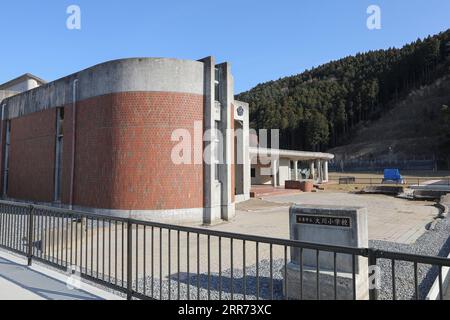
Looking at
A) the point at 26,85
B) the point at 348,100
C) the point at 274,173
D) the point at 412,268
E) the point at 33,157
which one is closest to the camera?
the point at 412,268

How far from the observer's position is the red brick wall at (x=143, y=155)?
14.7 meters

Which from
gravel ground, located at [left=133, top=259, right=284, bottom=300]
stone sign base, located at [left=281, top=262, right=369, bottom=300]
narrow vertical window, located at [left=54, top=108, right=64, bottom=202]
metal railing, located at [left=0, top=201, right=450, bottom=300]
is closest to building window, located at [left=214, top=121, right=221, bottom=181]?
metal railing, located at [left=0, top=201, right=450, bottom=300]

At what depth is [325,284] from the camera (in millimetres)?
5480

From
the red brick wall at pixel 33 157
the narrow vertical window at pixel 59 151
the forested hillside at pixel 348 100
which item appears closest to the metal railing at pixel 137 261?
the narrow vertical window at pixel 59 151

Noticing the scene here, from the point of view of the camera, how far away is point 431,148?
3442 inches

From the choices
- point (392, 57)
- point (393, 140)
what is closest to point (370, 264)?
point (393, 140)

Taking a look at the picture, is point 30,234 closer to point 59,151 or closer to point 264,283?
point 264,283

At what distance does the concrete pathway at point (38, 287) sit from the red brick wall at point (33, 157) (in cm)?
1399

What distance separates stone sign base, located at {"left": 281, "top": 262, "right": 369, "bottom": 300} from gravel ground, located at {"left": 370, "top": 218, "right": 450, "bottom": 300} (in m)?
0.70

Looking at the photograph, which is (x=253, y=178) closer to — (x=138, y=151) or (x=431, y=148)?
(x=138, y=151)

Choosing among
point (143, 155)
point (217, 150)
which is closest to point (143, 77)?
point (143, 155)

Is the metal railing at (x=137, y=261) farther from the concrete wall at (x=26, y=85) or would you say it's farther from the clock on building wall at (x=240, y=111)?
the concrete wall at (x=26, y=85)

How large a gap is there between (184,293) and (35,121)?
1864 cm

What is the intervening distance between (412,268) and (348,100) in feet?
386
